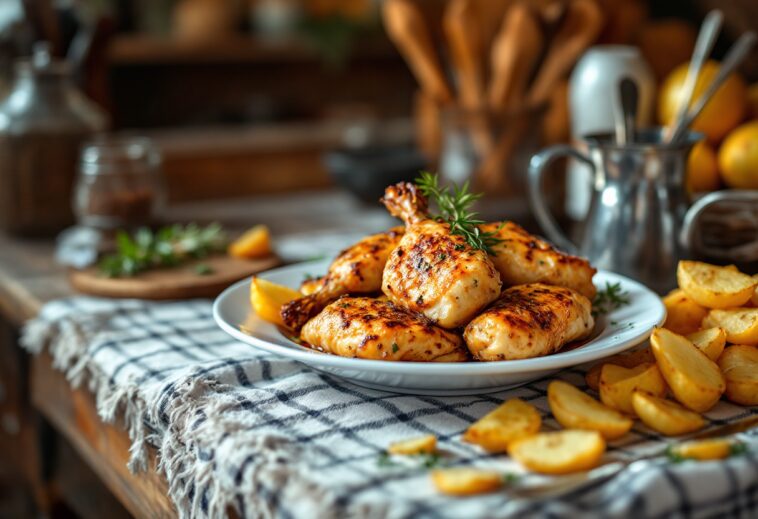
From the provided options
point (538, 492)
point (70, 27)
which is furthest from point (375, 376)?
point (70, 27)

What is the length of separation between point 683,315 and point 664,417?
0.81 ft

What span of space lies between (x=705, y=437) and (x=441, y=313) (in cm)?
25

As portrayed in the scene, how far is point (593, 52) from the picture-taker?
5.21 feet

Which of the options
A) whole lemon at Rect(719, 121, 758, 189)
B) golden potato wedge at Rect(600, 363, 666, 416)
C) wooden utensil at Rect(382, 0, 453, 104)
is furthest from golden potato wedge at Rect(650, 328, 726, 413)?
wooden utensil at Rect(382, 0, 453, 104)

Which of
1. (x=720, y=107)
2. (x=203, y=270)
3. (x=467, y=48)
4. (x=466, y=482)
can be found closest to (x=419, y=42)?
(x=467, y=48)

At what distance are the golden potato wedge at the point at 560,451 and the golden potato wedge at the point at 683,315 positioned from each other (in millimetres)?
295

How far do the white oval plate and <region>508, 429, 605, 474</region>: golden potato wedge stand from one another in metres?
0.07

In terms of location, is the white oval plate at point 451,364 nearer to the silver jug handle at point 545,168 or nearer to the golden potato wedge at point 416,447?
the golden potato wedge at point 416,447

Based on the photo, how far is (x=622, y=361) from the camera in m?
0.85

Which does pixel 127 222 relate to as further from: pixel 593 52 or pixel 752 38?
pixel 752 38

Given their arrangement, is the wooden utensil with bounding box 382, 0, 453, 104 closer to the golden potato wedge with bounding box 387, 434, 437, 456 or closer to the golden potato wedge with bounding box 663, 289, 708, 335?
the golden potato wedge with bounding box 663, 289, 708, 335

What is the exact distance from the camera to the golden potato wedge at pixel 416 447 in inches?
26.9

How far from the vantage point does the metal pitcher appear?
3.39 feet

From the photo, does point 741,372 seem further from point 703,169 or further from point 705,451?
point 703,169
